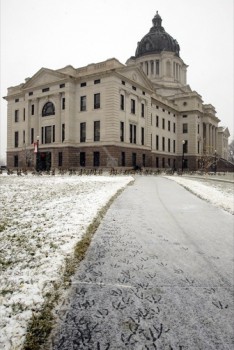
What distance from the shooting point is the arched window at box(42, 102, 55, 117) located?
45.3 m

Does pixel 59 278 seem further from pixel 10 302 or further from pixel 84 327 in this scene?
pixel 84 327

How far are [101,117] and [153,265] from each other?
37.1 metres

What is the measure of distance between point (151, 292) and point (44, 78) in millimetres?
46410

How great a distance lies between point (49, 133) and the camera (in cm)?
4566

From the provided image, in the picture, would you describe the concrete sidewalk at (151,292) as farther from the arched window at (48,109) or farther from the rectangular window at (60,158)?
the arched window at (48,109)

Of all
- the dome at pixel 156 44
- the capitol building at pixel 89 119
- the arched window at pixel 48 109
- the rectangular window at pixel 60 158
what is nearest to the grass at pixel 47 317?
the capitol building at pixel 89 119

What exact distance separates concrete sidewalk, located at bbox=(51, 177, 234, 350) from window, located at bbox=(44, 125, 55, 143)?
3976 cm

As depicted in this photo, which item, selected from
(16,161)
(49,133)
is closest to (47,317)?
(49,133)

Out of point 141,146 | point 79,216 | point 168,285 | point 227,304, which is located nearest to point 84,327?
point 168,285

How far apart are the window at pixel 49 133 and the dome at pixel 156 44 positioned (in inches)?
1461

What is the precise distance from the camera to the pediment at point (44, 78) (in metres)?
42.9

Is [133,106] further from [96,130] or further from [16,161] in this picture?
[16,161]

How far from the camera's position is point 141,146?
1801 inches

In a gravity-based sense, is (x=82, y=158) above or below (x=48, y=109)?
below
